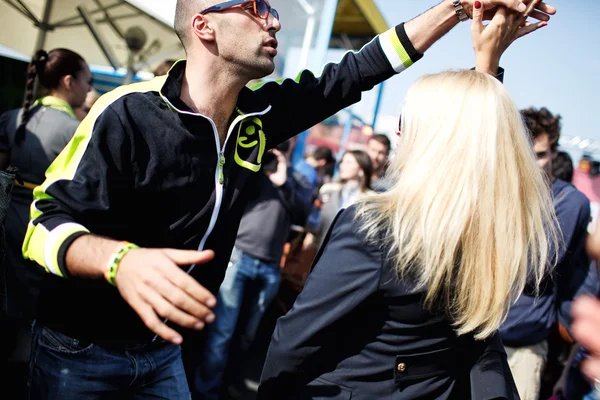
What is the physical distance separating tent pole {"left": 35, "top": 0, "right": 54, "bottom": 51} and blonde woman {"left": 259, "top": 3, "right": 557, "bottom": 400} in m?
5.08

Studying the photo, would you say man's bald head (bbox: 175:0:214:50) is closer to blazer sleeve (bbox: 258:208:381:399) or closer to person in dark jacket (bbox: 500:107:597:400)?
blazer sleeve (bbox: 258:208:381:399)

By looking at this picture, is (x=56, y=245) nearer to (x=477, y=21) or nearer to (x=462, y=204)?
(x=462, y=204)

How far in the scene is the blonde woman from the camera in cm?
159

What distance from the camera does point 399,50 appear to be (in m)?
2.27

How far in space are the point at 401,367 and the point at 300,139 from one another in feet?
18.6

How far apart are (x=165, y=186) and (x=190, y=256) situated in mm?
678

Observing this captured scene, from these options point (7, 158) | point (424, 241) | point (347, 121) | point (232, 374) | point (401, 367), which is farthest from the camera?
point (347, 121)

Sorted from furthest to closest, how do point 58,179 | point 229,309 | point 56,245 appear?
point 229,309 < point 58,179 < point 56,245

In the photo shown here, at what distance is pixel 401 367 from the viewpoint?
1.66 m

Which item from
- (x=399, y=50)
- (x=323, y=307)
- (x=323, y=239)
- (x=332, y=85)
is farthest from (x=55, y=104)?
(x=323, y=307)

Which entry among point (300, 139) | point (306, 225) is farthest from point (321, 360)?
point (300, 139)

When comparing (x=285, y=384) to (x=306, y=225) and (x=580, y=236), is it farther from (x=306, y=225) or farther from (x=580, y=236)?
(x=306, y=225)

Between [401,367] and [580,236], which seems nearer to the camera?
[401,367]

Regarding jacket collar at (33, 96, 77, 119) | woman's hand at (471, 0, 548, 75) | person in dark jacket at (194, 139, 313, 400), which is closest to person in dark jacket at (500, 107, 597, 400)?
woman's hand at (471, 0, 548, 75)
